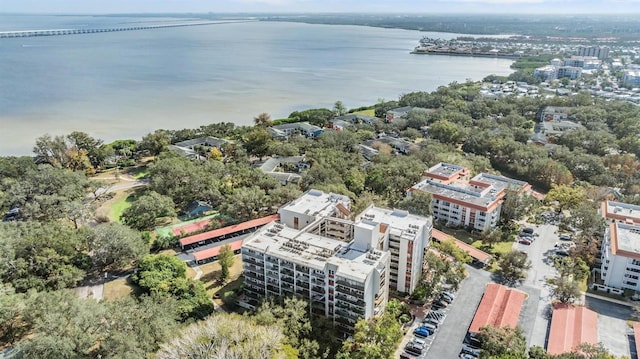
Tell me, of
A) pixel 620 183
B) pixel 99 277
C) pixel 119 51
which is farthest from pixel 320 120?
pixel 119 51

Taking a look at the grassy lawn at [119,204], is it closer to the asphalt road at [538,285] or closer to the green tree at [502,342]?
the green tree at [502,342]

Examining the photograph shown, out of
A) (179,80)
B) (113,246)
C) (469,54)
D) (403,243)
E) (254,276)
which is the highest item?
(469,54)

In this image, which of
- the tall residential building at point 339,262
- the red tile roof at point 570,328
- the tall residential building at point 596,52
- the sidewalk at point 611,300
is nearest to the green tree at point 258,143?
the tall residential building at point 339,262

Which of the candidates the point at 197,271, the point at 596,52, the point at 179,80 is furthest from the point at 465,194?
the point at 596,52

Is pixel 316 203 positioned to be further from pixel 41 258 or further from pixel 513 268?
pixel 41 258

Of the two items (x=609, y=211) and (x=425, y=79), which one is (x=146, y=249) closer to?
(x=609, y=211)

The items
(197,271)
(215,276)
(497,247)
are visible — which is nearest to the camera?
(215,276)
